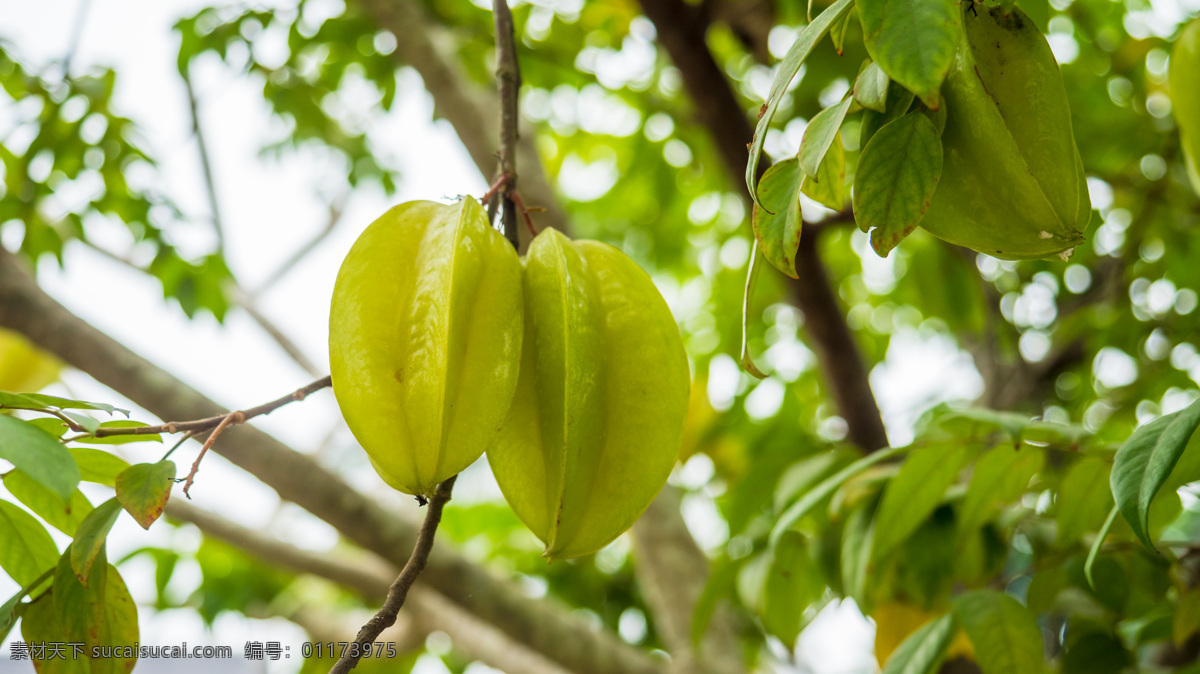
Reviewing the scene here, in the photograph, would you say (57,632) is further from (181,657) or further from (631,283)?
(631,283)

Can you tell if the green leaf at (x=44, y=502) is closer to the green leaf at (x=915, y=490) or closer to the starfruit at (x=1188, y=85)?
the green leaf at (x=915, y=490)

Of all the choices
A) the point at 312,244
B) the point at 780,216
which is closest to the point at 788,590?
the point at 780,216

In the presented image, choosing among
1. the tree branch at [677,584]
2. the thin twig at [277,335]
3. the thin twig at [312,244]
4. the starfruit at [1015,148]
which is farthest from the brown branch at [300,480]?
the thin twig at [312,244]

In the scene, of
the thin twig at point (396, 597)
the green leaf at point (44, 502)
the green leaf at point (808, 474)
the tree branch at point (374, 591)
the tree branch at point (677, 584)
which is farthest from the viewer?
the tree branch at point (677, 584)

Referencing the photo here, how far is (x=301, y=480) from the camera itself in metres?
1.28

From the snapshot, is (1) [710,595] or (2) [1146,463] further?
(1) [710,595]

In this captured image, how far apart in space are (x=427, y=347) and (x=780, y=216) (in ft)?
0.74

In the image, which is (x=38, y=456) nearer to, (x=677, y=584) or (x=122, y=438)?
(x=122, y=438)

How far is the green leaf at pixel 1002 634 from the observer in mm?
726

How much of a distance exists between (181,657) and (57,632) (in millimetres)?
120

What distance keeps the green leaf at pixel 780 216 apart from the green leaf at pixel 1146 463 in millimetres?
236

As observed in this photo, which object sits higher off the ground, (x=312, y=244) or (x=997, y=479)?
(x=312, y=244)

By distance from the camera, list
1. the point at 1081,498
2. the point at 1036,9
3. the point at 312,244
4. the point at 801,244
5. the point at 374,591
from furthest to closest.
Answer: the point at 312,244 < the point at 374,591 < the point at 801,244 < the point at 1081,498 < the point at 1036,9

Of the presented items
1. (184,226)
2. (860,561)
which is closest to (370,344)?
(860,561)
